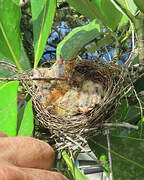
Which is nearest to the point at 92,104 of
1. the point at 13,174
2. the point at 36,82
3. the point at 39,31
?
the point at 36,82

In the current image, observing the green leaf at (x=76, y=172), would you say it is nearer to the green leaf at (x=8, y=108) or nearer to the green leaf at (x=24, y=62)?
the green leaf at (x=8, y=108)

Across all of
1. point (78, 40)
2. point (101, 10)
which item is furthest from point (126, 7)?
point (78, 40)

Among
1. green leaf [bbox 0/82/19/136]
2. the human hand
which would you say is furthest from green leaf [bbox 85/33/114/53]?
the human hand

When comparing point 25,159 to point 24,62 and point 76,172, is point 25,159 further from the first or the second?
point 24,62

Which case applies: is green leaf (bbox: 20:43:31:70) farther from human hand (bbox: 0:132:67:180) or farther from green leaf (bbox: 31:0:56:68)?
human hand (bbox: 0:132:67:180)

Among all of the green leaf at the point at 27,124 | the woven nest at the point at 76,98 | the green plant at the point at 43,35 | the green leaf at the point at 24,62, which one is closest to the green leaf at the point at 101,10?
the green plant at the point at 43,35

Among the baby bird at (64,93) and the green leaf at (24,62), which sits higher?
the green leaf at (24,62)

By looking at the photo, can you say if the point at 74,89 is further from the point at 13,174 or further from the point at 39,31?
the point at 13,174
